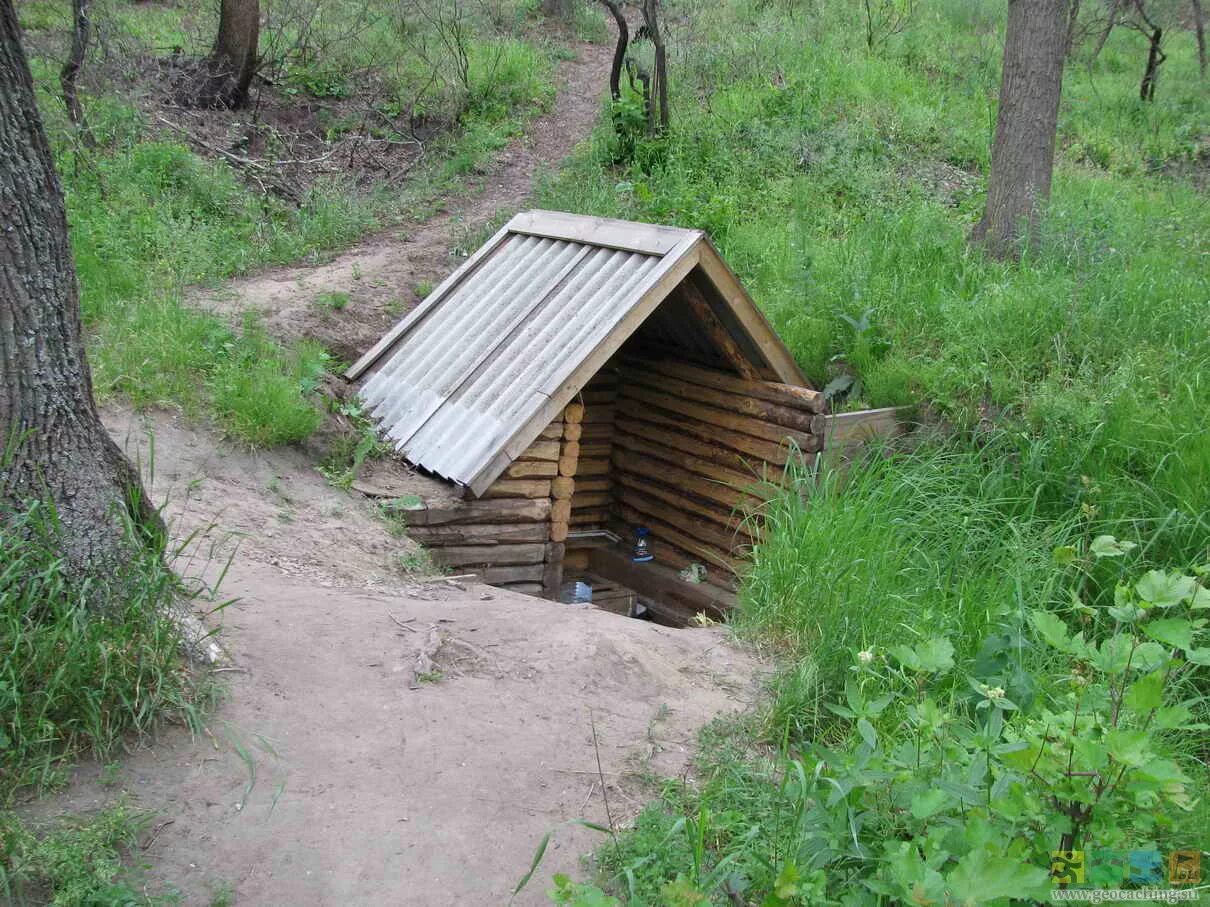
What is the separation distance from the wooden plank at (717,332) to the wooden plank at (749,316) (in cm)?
23

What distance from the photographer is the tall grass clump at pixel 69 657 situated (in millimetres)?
3053

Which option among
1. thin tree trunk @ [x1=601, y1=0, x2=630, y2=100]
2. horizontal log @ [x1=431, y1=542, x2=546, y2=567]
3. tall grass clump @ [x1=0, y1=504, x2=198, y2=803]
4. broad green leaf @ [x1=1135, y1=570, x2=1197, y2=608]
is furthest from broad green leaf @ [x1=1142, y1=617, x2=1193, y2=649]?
thin tree trunk @ [x1=601, y1=0, x2=630, y2=100]

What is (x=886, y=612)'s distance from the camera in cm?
471

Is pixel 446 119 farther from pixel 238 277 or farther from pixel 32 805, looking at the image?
pixel 32 805

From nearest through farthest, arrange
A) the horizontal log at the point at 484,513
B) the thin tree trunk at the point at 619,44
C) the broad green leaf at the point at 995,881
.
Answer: the broad green leaf at the point at 995,881, the horizontal log at the point at 484,513, the thin tree trunk at the point at 619,44

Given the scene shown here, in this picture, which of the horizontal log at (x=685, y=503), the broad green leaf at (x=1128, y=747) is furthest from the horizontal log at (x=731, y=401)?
the broad green leaf at (x=1128, y=747)

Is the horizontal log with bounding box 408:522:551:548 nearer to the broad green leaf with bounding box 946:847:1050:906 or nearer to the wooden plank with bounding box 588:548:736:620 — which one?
the wooden plank with bounding box 588:548:736:620

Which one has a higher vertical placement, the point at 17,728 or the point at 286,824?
the point at 17,728

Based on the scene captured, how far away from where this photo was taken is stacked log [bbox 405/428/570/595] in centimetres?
652

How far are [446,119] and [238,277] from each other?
6.21m

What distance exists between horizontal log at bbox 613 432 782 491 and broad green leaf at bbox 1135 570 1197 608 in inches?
167

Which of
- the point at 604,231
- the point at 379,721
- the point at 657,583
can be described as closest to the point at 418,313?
the point at 604,231

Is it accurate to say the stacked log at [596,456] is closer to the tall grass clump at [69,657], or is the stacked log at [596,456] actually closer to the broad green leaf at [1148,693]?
the tall grass clump at [69,657]

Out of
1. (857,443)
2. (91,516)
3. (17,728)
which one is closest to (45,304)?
(91,516)
